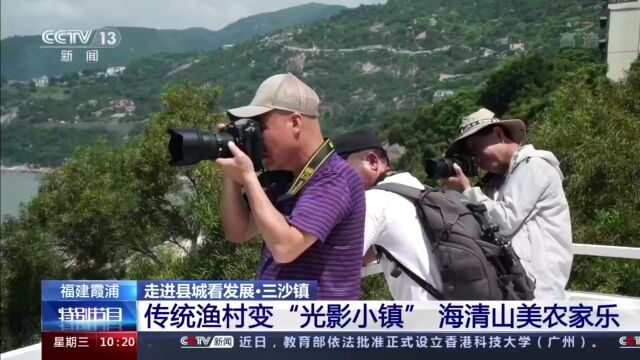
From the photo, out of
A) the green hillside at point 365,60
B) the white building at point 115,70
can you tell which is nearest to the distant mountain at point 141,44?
the white building at point 115,70

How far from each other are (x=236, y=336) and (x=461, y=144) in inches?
42.8

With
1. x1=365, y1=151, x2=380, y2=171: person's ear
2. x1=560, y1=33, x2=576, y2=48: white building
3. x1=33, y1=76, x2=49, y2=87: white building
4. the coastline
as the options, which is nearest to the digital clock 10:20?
x1=365, y1=151, x2=380, y2=171: person's ear

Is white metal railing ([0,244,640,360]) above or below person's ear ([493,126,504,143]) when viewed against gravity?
below

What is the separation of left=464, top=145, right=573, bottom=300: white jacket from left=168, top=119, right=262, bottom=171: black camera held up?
30.6 inches

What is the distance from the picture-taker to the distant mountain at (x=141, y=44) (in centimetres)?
619

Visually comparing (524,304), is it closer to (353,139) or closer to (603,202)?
(353,139)

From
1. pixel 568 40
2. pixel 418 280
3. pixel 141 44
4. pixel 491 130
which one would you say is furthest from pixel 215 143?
pixel 568 40

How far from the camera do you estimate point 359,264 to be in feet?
5.41

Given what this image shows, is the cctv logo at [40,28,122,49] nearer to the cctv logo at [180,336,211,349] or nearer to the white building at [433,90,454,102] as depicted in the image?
the cctv logo at [180,336,211,349]

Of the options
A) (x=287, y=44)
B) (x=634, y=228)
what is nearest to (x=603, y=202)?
(x=634, y=228)

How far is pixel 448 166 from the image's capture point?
7.17 feet

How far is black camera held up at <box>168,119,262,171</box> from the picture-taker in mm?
1536

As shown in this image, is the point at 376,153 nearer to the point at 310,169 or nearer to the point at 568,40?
the point at 310,169

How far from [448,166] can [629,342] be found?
2.61 ft
